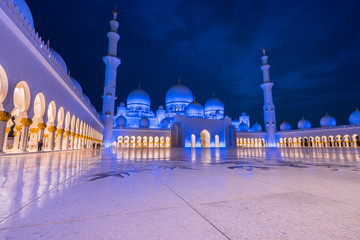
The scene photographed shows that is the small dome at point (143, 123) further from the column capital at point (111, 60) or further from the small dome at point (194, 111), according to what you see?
the column capital at point (111, 60)

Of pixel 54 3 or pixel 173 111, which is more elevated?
pixel 54 3

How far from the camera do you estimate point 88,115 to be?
20625 millimetres

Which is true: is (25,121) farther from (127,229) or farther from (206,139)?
(206,139)

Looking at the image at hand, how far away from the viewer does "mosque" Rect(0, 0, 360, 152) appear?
7621 millimetres

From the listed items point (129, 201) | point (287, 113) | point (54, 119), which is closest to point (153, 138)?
point (54, 119)

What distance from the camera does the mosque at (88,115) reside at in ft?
25.0

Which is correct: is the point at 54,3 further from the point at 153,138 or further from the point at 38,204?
the point at 38,204

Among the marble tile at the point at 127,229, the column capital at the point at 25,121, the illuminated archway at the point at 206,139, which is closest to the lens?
the marble tile at the point at 127,229

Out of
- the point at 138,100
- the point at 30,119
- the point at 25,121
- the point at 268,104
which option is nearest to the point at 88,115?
the point at 30,119

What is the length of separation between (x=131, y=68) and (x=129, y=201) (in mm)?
55376

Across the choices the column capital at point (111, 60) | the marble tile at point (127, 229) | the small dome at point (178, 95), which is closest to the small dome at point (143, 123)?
the small dome at point (178, 95)

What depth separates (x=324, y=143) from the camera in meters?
34.4

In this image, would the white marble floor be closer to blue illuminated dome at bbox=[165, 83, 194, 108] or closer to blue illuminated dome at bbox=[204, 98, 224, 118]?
blue illuminated dome at bbox=[165, 83, 194, 108]

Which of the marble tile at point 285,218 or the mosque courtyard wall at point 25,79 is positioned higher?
the mosque courtyard wall at point 25,79
